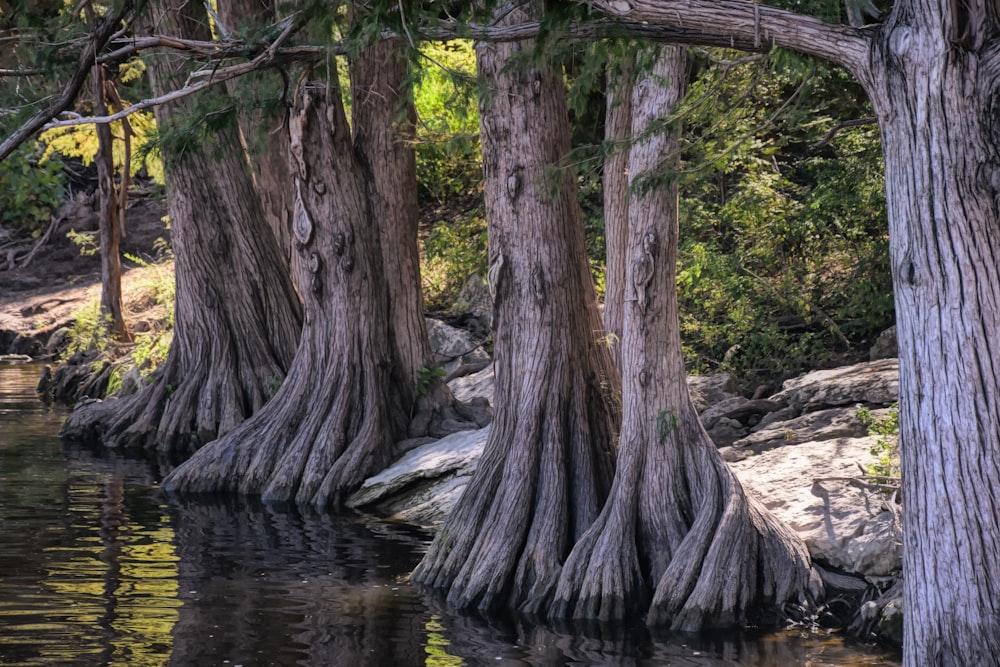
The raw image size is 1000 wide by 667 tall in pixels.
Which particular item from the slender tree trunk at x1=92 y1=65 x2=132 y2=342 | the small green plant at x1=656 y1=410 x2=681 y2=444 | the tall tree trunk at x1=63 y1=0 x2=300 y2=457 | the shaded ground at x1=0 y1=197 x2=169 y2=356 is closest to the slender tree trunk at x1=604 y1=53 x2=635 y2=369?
the small green plant at x1=656 y1=410 x2=681 y2=444

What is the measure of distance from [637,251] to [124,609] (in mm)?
4720

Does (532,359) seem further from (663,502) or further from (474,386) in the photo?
(474,386)

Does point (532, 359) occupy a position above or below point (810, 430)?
above

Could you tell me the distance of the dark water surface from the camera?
25.5ft

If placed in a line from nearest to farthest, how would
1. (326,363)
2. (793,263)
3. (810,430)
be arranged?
(810,430) → (326,363) → (793,263)

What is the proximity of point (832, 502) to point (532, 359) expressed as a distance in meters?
2.72

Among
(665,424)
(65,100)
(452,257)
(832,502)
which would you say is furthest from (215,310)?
(65,100)

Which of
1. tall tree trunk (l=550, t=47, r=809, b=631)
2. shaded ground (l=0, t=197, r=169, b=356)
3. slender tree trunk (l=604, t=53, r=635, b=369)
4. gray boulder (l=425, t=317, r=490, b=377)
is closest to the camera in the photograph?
tall tree trunk (l=550, t=47, r=809, b=631)

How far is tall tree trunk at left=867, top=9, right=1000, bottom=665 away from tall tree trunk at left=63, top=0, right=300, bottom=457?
11918 mm

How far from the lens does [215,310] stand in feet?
54.9

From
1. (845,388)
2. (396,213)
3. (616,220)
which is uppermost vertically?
(396,213)

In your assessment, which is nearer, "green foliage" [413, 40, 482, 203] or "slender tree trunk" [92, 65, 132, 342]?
"green foliage" [413, 40, 482, 203]

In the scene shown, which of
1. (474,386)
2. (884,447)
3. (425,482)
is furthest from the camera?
(474,386)

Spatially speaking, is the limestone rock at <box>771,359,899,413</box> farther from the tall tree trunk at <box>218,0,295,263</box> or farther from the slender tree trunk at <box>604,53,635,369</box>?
the tall tree trunk at <box>218,0,295,263</box>
